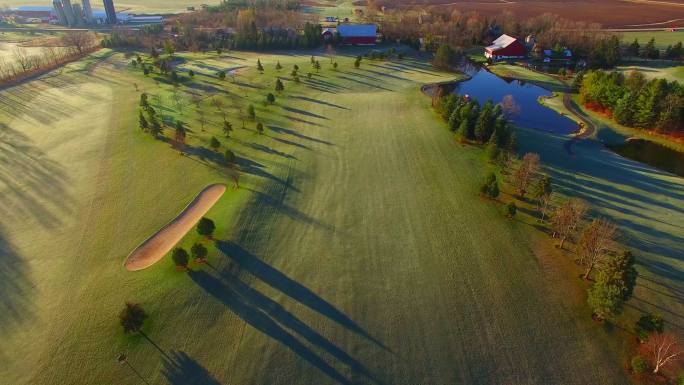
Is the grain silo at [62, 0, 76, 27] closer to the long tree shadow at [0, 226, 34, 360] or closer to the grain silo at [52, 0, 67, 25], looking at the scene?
the grain silo at [52, 0, 67, 25]

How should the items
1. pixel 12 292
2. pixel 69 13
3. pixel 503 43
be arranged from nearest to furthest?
1. pixel 12 292
2. pixel 503 43
3. pixel 69 13

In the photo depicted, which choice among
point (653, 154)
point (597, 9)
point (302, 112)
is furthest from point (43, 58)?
point (597, 9)

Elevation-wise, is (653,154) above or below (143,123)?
above

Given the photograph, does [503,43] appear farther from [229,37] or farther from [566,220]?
[566,220]

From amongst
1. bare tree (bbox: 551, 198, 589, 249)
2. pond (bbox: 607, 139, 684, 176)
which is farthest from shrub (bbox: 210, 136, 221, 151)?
pond (bbox: 607, 139, 684, 176)

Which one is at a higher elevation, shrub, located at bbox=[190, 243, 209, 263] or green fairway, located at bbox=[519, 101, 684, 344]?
green fairway, located at bbox=[519, 101, 684, 344]

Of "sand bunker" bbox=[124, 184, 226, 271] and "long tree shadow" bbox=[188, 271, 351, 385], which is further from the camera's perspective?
"sand bunker" bbox=[124, 184, 226, 271]
